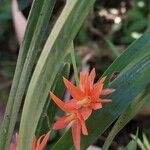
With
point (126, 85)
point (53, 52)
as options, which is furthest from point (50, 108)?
point (53, 52)

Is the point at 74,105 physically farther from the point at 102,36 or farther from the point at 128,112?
the point at 102,36

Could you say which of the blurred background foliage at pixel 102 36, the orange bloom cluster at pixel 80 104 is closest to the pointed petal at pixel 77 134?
the orange bloom cluster at pixel 80 104

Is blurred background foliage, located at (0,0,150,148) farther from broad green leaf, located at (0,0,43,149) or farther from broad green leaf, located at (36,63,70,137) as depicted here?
broad green leaf, located at (0,0,43,149)

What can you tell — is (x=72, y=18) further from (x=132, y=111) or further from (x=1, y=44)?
(x=1, y=44)

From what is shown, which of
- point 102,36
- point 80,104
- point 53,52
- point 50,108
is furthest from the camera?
point 102,36

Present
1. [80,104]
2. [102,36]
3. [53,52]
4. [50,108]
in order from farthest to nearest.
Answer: [102,36]
[50,108]
[80,104]
[53,52]

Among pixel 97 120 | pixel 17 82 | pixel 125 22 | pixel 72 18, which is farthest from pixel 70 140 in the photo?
pixel 125 22

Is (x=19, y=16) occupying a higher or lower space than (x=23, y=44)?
higher
